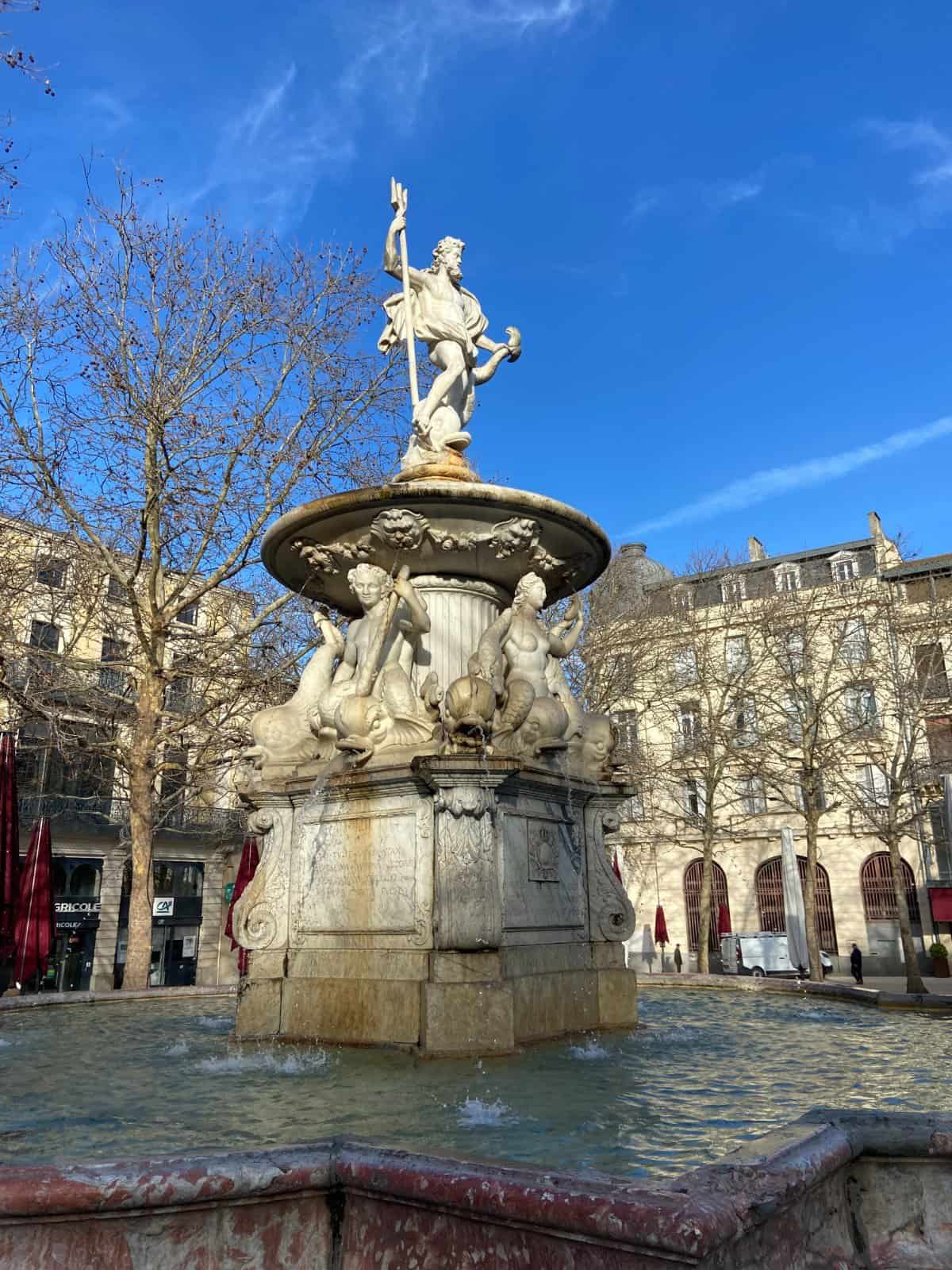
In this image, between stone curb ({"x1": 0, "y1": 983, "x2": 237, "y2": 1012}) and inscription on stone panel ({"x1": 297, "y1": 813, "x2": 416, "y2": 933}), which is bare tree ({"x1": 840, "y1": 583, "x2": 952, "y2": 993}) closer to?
stone curb ({"x1": 0, "y1": 983, "x2": 237, "y2": 1012})

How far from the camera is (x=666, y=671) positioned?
26.6m

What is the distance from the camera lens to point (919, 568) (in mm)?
31688

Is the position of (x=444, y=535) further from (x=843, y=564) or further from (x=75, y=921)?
(x=843, y=564)

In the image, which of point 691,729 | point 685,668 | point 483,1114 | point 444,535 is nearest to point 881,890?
point 691,729

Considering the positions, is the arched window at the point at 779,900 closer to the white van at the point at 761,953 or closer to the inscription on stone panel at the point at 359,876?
the white van at the point at 761,953

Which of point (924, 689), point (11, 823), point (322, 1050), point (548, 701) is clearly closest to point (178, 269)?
point (11, 823)

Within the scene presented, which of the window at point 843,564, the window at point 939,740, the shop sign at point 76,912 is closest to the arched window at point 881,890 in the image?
the window at point 939,740

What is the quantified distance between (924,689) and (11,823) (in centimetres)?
1848

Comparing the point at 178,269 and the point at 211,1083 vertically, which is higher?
the point at 178,269

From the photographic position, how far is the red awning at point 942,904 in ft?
97.9

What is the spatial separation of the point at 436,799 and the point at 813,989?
5.57 meters

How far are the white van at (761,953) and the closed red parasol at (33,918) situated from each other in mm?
20719

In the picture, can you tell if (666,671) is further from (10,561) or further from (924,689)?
(10,561)

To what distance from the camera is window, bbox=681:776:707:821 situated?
2665cm
